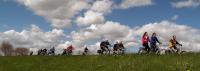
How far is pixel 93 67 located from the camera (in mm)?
32469

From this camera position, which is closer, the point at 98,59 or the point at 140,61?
the point at 140,61

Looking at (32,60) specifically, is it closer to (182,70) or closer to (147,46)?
(147,46)

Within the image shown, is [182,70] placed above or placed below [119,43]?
below

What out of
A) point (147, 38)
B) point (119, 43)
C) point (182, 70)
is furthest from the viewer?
point (119, 43)

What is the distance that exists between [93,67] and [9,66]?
7.55 m

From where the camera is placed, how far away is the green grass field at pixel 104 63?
30.8 metres

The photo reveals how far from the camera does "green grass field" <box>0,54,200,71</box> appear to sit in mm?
30766

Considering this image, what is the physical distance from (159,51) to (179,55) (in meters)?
3.42

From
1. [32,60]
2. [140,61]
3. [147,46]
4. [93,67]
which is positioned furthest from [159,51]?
[32,60]

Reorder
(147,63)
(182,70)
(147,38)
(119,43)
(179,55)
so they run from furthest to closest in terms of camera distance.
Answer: (119,43), (147,38), (179,55), (147,63), (182,70)

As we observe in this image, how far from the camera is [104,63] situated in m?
33.3

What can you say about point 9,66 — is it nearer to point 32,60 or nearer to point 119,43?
point 32,60

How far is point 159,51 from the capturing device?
123ft

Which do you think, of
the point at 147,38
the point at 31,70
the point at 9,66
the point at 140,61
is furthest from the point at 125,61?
the point at 9,66
